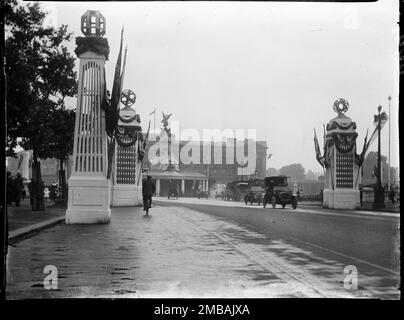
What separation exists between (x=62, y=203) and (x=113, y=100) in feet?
35.8

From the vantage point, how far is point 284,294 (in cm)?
420

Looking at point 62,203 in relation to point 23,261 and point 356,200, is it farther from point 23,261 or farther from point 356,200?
point 23,261

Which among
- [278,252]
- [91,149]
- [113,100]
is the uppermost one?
[113,100]

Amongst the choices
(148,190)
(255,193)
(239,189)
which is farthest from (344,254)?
(239,189)

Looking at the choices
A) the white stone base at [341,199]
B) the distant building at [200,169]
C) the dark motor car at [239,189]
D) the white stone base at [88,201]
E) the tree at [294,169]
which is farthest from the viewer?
the dark motor car at [239,189]

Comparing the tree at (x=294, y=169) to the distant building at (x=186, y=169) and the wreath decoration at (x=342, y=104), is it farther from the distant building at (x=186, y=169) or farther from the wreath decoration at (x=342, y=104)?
the wreath decoration at (x=342, y=104)

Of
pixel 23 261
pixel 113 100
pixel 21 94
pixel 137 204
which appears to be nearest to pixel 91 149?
pixel 113 100

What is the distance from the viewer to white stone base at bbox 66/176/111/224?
38.8ft

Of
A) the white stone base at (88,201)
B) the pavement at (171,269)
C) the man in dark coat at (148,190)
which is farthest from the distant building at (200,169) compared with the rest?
the white stone base at (88,201)

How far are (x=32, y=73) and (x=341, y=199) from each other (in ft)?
45.8

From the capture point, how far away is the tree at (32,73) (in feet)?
23.4

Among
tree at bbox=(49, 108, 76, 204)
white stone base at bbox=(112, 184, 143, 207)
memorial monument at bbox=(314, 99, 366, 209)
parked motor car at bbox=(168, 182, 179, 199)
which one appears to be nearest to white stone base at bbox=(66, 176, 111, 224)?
tree at bbox=(49, 108, 76, 204)

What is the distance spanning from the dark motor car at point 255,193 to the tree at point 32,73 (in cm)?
1934

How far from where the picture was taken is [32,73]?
9.56 m
